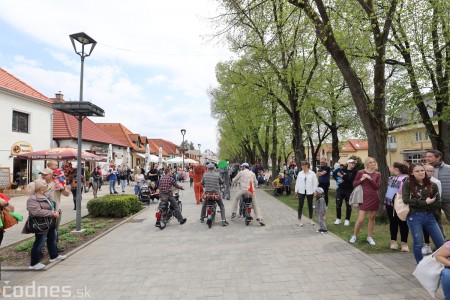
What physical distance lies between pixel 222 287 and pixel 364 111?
6.22 metres

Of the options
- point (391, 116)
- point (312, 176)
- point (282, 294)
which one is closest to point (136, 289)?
point (282, 294)

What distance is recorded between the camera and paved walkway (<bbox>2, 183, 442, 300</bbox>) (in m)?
4.10

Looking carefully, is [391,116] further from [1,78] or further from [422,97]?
[1,78]

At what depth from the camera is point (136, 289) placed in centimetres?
427

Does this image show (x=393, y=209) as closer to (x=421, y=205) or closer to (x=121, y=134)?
(x=421, y=205)

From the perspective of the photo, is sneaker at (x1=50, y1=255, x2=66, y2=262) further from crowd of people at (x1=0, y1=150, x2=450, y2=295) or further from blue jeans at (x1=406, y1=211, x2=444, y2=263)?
blue jeans at (x1=406, y1=211, x2=444, y2=263)

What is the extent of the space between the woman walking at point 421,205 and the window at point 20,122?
2229 cm

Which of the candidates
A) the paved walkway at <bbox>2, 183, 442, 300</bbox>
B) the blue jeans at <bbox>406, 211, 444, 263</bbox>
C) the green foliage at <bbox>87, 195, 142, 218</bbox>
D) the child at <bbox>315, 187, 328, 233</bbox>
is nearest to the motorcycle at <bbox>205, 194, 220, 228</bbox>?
the paved walkway at <bbox>2, 183, 442, 300</bbox>

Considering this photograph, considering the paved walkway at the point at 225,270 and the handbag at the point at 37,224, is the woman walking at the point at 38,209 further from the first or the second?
the paved walkway at the point at 225,270

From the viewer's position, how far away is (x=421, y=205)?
443 cm

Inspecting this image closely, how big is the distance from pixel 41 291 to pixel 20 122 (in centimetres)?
1954

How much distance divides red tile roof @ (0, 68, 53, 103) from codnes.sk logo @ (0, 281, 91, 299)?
17.9m

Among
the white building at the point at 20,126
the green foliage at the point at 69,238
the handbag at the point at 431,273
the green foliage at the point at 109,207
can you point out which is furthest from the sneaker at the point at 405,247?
the white building at the point at 20,126

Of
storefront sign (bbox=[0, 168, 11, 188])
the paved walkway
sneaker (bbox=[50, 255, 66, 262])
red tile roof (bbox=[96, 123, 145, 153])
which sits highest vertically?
red tile roof (bbox=[96, 123, 145, 153])
